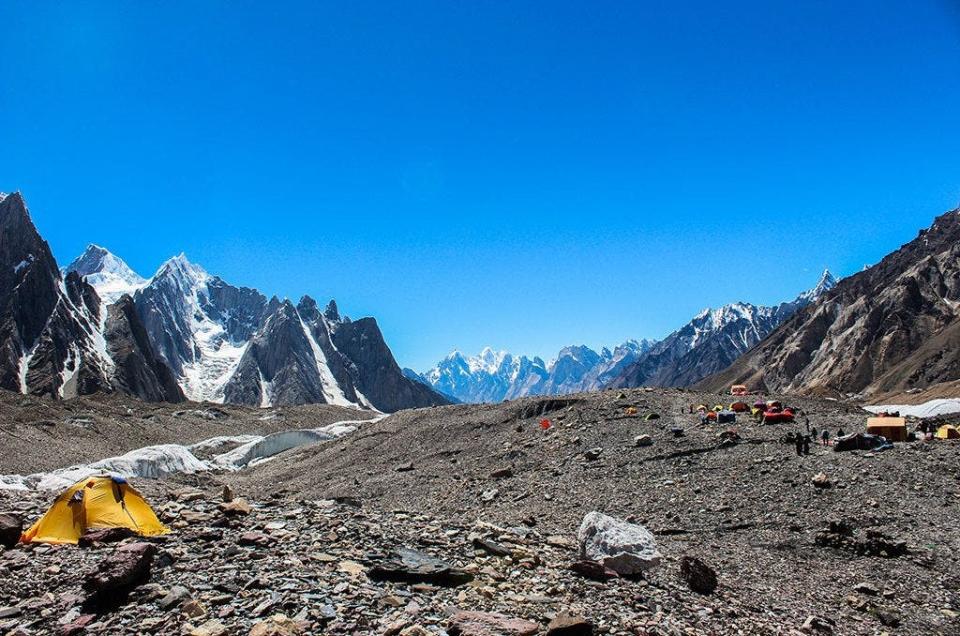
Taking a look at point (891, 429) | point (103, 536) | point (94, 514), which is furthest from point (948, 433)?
point (94, 514)

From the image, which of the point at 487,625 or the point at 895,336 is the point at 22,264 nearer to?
the point at 487,625

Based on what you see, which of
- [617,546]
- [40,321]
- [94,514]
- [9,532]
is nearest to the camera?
[9,532]

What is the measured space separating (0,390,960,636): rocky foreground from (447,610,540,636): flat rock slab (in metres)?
0.04

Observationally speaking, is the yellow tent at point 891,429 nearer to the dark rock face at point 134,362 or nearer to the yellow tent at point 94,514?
the yellow tent at point 94,514

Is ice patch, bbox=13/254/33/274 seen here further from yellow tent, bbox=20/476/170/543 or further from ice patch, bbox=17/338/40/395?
yellow tent, bbox=20/476/170/543

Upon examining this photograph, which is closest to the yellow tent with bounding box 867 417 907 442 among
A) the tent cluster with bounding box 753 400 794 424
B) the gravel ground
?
the tent cluster with bounding box 753 400 794 424

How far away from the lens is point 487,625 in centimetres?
913

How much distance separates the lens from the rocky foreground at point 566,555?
944 centimetres

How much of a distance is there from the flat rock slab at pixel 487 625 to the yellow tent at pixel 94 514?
7747 millimetres

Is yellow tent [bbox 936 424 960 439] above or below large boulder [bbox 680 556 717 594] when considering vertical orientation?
above

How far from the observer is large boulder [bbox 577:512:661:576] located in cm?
1318

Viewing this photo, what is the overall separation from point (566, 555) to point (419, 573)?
4.77 m

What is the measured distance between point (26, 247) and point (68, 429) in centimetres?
15020

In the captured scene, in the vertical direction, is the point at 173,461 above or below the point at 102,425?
below
